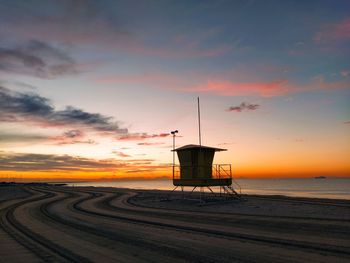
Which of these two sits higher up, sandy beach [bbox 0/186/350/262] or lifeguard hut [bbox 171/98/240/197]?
lifeguard hut [bbox 171/98/240/197]

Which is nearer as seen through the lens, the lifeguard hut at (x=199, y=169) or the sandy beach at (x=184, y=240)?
the sandy beach at (x=184, y=240)

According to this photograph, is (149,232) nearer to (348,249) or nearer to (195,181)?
(348,249)

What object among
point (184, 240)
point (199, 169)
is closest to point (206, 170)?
point (199, 169)

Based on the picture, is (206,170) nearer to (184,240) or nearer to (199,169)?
(199,169)

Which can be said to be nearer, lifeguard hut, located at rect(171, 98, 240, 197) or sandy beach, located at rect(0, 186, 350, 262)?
sandy beach, located at rect(0, 186, 350, 262)

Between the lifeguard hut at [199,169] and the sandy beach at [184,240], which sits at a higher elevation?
the lifeguard hut at [199,169]

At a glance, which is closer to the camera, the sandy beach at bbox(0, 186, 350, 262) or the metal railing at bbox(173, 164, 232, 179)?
the sandy beach at bbox(0, 186, 350, 262)

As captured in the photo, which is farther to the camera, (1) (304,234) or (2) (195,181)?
(2) (195,181)

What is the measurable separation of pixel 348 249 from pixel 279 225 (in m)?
6.51

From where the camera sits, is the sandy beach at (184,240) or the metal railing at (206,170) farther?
the metal railing at (206,170)

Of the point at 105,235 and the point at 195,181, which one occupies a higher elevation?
the point at 195,181

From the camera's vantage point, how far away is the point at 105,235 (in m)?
17.4

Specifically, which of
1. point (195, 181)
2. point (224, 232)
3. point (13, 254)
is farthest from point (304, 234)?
point (195, 181)

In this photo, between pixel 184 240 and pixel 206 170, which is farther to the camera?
pixel 206 170
